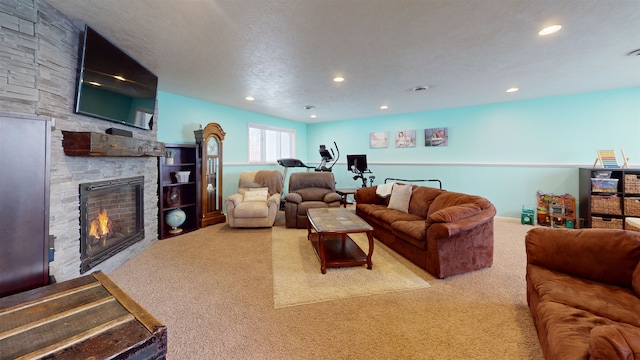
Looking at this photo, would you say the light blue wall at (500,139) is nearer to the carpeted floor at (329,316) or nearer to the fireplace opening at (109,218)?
the fireplace opening at (109,218)

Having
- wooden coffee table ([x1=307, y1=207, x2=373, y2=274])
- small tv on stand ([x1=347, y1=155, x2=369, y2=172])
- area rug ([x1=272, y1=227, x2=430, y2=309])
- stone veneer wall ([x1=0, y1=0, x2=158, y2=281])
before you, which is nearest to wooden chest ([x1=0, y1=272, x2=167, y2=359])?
area rug ([x1=272, y1=227, x2=430, y2=309])

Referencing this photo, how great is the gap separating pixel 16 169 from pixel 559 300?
267 cm

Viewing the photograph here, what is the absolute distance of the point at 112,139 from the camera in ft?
7.48

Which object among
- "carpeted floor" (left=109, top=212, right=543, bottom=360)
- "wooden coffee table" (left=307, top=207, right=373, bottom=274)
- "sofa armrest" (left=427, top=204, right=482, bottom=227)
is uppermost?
"sofa armrest" (left=427, top=204, right=482, bottom=227)

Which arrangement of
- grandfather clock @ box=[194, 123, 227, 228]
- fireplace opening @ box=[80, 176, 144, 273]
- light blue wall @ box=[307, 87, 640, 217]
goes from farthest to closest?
grandfather clock @ box=[194, 123, 227, 228] → light blue wall @ box=[307, 87, 640, 217] → fireplace opening @ box=[80, 176, 144, 273]

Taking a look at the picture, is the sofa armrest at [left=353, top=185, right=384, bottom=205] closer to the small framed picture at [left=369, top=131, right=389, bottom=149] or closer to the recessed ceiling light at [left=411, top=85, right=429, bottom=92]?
the recessed ceiling light at [left=411, top=85, right=429, bottom=92]

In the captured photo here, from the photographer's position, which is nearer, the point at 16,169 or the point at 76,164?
the point at 16,169

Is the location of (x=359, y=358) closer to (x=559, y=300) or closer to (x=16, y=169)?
(x=559, y=300)

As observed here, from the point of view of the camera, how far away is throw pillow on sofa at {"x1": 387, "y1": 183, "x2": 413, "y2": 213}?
359 centimetres

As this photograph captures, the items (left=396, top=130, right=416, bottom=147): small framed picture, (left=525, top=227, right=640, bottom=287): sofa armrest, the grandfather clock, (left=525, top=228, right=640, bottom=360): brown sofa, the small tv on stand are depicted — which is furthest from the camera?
(left=396, top=130, right=416, bottom=147): small framed picture

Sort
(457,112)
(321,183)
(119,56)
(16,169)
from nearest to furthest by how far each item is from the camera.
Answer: (16,169)
(119,56)
(321,183)
(457,112)

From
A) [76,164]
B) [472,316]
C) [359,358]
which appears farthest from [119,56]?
[472,316]

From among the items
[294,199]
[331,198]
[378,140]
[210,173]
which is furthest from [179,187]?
[378,140]

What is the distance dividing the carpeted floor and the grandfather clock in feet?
5.00
